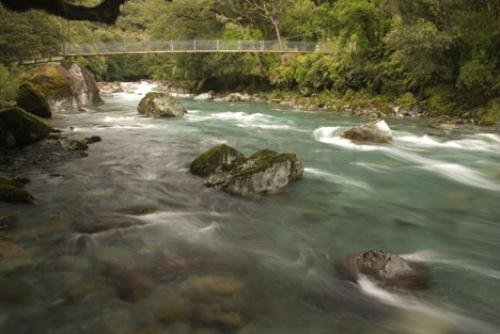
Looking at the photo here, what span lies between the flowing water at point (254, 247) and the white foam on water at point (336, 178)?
77 mm

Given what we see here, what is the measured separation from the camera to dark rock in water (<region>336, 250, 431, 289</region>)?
18.4 feet

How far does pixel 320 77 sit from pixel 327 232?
22185 millimetres

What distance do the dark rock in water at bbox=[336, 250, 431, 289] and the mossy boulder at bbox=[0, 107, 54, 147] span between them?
1056cm

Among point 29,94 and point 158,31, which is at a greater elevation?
point 158,31

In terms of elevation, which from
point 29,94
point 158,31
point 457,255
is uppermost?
point 158,31

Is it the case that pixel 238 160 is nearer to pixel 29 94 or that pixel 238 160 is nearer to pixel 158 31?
pixel 29 94

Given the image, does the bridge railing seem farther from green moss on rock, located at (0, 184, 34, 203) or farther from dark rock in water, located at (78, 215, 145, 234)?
dark rock in water, located at (78, 215, 145, 234)

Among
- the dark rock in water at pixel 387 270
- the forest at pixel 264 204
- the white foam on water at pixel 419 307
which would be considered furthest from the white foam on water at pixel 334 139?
the white foam on water at pixel 419 307

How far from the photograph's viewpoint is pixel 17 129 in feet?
42.0

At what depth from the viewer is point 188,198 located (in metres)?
8.91

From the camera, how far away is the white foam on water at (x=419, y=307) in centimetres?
495

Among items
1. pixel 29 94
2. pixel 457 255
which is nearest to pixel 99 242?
pixel 457 255

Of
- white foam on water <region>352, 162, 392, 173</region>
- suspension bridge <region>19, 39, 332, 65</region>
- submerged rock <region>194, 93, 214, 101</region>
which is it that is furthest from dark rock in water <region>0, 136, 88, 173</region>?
suspension bridge <region>19, 39, 332, 65</region>

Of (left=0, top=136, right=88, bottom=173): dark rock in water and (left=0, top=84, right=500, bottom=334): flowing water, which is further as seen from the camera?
(left=0, top=136, right=88, bottom=173): dark rock in water
